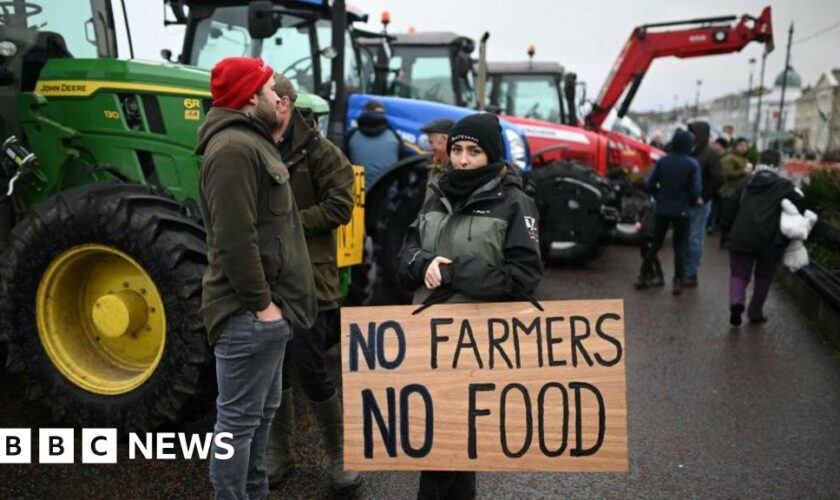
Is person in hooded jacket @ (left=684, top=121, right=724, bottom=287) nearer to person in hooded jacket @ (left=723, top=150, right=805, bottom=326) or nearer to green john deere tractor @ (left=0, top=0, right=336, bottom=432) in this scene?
person in hooded jacket @ (left=723, top=150, right=805, bottom=326)

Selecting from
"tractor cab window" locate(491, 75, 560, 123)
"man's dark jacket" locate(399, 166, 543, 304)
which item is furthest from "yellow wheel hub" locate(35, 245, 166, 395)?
"tractor cab window" locate(491, 75, 560, 123)

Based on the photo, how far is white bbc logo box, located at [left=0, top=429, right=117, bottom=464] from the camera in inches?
155

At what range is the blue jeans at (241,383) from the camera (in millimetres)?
2719

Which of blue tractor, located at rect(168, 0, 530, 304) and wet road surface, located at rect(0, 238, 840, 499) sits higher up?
blue tractor, located at rect(168, 0, 530, 304)

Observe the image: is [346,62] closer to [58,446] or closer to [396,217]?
[396,217]

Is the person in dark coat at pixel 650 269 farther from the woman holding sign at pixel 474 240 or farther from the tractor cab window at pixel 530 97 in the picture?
the woman holding sign at pixel 474 240

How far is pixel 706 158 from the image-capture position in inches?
407

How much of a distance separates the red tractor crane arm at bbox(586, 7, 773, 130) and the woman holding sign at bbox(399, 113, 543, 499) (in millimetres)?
11402

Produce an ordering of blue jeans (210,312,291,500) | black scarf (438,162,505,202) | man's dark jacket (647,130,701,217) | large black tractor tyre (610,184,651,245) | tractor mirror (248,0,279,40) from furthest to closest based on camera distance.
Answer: large black tractor tyre (610,184,651,245) < man's dark jacket (647,130,701,217) < tractor mirror (248,0,279,40) < black scarf (438,162,505,202) < blue jeans (210,312,291,500)

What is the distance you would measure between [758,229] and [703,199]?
2.39 meters

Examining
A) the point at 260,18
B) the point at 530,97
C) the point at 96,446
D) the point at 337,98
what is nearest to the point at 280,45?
the point at 337,98

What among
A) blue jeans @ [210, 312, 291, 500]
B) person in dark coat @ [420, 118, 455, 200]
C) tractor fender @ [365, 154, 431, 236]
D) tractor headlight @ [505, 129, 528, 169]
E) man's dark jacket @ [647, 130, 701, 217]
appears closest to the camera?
blue jeans @ [210, 312, 291, 500]

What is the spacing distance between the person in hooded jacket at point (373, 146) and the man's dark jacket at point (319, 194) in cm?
314

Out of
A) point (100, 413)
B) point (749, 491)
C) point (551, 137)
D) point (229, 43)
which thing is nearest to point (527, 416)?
point (749, 491)
